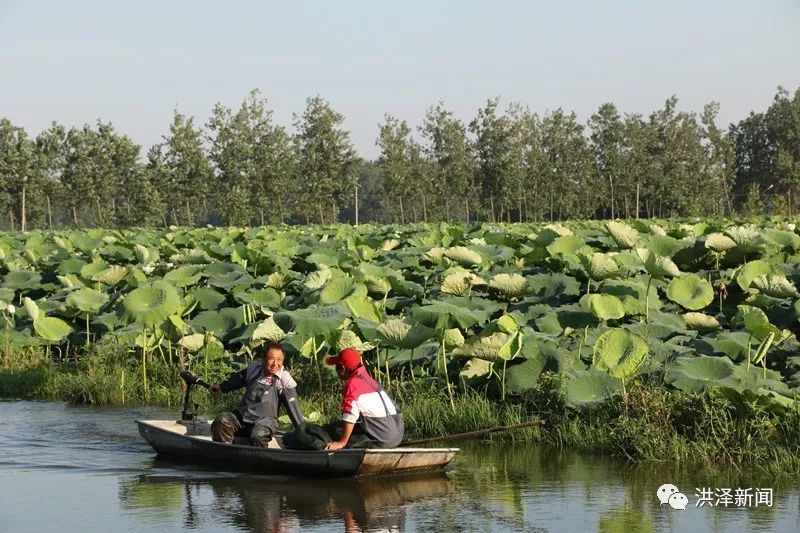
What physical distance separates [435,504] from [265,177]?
4606 centimetres

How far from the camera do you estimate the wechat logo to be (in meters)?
6.71

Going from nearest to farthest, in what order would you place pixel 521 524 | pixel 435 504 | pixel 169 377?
pixel 521 524
pixel 435 504
pixel 169 377

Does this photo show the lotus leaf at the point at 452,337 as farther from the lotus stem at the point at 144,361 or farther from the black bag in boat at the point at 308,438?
the lotus stem at the point at 144,361

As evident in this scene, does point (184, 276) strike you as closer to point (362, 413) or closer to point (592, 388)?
point (362, 413)

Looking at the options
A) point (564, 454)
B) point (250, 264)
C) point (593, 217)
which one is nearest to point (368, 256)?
point (250, 264)

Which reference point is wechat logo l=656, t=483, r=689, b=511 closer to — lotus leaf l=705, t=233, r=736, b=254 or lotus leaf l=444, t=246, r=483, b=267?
lotus leaf l=705, t=233, r=736, b=254

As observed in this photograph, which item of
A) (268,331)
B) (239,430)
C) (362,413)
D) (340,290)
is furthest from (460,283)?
(362,413)

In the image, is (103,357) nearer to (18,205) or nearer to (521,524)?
(521,524)

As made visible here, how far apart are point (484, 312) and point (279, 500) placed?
114 inches

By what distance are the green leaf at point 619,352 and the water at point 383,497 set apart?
643 millimetres

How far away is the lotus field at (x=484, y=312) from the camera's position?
8.45m

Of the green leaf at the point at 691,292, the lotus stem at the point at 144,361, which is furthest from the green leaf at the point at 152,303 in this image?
the green leaf at the point at 691,292

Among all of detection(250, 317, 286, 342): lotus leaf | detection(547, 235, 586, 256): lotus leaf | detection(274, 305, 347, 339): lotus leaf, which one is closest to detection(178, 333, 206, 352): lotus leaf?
detection(250, 317, 286, 342): lotus leaf

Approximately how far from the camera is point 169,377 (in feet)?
36.3
